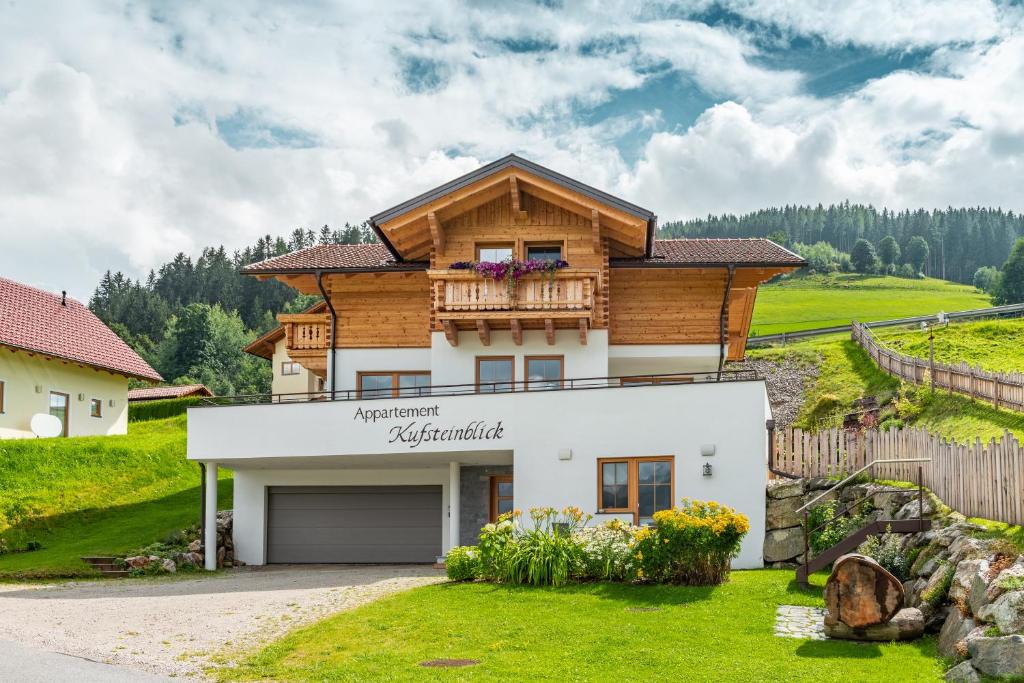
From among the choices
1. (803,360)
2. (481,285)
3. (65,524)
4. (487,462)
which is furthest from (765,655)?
(803,360)

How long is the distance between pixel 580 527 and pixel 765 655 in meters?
9.75

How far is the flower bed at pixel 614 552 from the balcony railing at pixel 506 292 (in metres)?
7.12

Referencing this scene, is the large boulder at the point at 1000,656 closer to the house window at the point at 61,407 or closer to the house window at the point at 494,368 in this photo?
the house window at the point at 494,368

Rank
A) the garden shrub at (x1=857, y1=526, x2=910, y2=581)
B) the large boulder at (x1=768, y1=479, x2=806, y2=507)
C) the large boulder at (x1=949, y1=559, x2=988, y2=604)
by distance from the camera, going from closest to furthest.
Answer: the large boulder at (x1=949, y1=559, x2=988, y2=604)
the garden shrub at (x1=857, y1=526, x2=910, y2=581)
the large boulder at (x1=768, y1=479, x2=806, y2=507)

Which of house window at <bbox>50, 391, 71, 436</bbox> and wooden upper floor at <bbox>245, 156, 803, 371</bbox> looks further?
house window at <bbox>50, 391, 71, 436</bbox>

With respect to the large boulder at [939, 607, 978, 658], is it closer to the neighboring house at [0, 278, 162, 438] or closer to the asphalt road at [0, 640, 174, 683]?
the asphalt road at [0, 640, 174, 683]

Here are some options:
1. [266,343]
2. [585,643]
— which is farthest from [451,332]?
[266,343]

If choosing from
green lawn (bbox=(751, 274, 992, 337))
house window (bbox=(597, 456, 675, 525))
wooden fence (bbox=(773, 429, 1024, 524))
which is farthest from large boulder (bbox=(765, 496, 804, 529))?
green lawn (bbox=(751, 274, 992, 337))

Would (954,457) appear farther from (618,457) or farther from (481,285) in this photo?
(481,285)

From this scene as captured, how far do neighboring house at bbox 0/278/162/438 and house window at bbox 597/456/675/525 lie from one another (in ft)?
76.4

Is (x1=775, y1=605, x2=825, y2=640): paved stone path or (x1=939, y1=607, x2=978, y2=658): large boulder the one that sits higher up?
(x1=939, y1=607, x2=978, y2=658): large boulder

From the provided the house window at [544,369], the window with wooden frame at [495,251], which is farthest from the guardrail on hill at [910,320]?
the window with wooden frame at [495,251]

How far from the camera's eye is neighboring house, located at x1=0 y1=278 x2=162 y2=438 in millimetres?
38031

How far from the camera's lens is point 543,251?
28.8m
